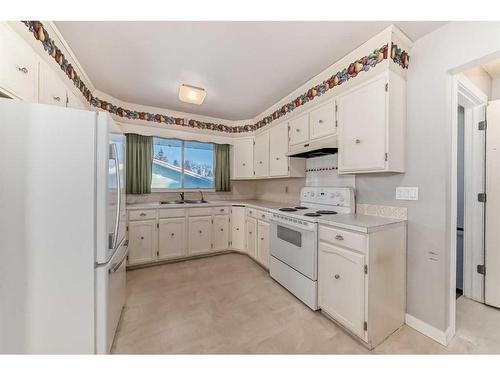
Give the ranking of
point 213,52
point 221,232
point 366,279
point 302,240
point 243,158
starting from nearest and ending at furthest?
1. point 366,279
2. point 213,52
3. point 302,240
4. point 221,232
5. point 243,158

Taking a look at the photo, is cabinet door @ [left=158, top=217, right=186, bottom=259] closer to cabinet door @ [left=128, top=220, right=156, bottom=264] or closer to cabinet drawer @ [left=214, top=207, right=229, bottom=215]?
→ cabinet door @ [left=128, top=220, right=156, bottom=264]

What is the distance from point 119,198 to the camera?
1469 millimetres

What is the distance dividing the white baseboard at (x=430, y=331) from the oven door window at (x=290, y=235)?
1.05 m

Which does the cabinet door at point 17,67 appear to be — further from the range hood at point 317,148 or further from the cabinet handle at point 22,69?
the range hood at point 317,148

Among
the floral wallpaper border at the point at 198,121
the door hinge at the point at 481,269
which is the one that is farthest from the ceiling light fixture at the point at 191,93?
the door hinge at the point at 481,269

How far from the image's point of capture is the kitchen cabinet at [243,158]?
12.5 ft

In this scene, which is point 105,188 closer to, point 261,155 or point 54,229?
point 54,229

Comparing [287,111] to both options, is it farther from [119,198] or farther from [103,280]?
[103,280]

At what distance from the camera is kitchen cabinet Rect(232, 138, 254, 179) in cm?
380

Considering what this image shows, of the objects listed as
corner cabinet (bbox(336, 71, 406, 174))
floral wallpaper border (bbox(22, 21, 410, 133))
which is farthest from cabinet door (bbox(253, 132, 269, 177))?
corner cabinet (bbox(336, 71, 406, 174))

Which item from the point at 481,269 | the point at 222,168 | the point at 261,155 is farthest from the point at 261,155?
the point at 481,269

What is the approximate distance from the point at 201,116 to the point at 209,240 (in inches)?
87.6

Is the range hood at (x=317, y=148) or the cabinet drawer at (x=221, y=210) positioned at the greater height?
the range hood at (x=317, y=148)

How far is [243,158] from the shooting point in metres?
3.88
